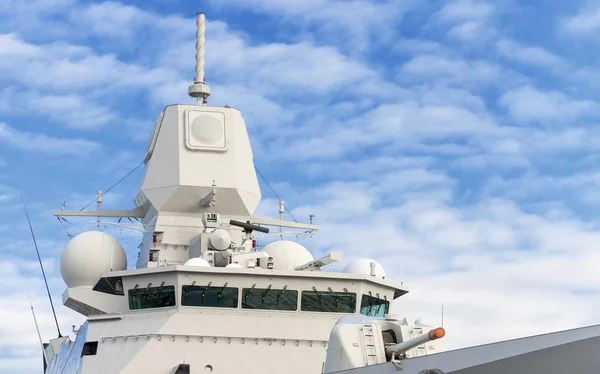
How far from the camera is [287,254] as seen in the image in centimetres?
2423

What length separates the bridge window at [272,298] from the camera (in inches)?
787

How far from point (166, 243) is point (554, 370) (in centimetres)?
1344

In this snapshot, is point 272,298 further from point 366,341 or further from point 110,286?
point 366,341

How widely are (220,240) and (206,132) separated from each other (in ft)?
13.0

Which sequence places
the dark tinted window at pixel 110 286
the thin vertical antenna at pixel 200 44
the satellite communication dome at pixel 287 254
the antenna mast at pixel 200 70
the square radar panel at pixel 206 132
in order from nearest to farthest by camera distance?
the dark tinted window at pixel 110 286 < the satellite communication dome at pixel 287 254 < the square radar panel at pixel 206 132 < the antenna mast at pixel 200 70 < the thin vertical antenna at pixel 200 44

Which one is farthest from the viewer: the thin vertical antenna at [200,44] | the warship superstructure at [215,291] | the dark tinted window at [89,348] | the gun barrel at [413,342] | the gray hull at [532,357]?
the thin vertical antenna at [200,44]

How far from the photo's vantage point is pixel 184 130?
24594mm

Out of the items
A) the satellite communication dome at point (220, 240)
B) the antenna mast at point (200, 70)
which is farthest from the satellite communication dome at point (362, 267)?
the antenna mast at point (200, 70)

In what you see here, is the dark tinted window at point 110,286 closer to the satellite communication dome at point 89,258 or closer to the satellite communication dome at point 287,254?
the satellite communication dome at point 89,258

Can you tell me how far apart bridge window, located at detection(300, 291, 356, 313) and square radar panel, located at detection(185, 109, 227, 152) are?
18.9 feet

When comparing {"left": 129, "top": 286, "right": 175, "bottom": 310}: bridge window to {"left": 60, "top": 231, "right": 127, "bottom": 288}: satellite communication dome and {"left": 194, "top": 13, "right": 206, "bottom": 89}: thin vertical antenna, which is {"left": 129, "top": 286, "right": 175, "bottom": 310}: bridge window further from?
{"left": 194, "top": 13, "right": 206, "bottom": 89}: thin vertical antenna

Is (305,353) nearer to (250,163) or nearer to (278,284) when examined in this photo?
(278,284)

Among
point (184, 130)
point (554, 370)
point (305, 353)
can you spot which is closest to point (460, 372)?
point (554, 370)

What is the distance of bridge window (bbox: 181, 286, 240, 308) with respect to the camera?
19844 millimetres
